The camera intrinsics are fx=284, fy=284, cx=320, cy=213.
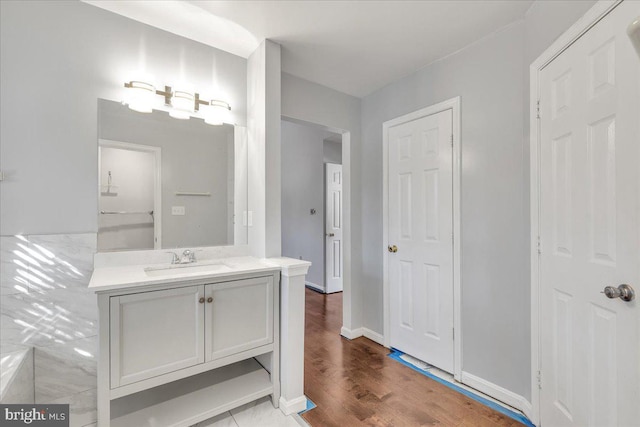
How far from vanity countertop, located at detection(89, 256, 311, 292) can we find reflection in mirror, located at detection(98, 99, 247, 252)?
0.19m

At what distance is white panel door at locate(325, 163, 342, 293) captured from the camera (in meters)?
4.67

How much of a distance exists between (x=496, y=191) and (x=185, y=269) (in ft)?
7.15

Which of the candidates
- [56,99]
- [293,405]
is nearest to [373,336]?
[293,405]

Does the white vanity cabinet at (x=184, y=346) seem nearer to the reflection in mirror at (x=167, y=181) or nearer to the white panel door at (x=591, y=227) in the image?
the reflection in mirror at (x=167, y=181)

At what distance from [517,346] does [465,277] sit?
0.53m

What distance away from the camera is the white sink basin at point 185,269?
1767mm

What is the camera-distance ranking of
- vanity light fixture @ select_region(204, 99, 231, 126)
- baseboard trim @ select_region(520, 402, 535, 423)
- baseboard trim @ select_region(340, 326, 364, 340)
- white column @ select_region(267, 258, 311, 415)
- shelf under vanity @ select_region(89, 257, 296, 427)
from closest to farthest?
shelf under vanity @ select_region(89, 257, 296, 427)
baseboard trim @ select_region(520, 402, 535, 423)
white column @ select_region(267, 258, 311, 415)
vanity light fixture @ select_region(204, 99, 231, 126)
baseboard trim @ select_region(340, 326, 364, 340)

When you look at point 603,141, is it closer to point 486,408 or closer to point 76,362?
point 486,408

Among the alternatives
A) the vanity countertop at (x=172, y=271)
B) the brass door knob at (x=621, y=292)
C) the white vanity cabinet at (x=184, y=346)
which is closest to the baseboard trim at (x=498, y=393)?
the brass door knob at (x=621, y=292)

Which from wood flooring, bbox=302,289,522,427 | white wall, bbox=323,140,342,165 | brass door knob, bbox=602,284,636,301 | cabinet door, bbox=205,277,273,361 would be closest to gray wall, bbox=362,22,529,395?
wood flooring, bbox=302,289,522,427

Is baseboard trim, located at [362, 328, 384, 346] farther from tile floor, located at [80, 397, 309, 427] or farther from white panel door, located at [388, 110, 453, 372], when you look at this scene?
tile floor, located at [80, 397, 309, 427]

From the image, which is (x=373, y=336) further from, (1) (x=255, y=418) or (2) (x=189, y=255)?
(2) (x=189, y=255)

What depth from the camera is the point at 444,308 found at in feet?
7.61

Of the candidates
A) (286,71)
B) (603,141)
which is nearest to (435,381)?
(603,141)
